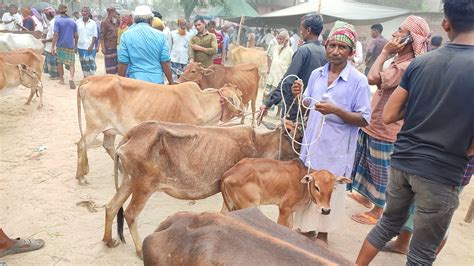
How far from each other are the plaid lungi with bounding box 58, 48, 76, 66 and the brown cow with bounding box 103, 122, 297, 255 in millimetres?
7352

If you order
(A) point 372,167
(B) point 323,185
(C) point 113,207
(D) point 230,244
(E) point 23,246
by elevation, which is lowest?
(E) point 23,246

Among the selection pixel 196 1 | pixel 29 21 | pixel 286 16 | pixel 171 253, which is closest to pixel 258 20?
pixel 286 16

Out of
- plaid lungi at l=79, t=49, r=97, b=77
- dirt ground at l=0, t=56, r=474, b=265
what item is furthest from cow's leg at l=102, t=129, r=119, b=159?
plaid lungi at l=79, t=49, r=97, b=77

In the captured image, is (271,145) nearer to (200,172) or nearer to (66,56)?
(200,172)

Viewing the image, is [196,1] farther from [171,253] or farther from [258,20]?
[171,253]

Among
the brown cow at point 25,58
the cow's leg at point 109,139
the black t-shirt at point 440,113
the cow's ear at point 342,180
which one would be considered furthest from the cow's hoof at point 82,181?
the brown cow at point 25,58

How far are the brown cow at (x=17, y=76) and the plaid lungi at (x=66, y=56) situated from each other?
1.65 metres

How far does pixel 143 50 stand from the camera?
4938 mm

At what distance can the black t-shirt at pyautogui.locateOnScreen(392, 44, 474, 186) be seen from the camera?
213 cm

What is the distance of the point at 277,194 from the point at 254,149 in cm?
56

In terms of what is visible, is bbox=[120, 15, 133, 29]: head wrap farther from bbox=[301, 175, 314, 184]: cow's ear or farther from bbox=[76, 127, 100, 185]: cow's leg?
bbox=[301, 175, 314, 184]: cow's ear

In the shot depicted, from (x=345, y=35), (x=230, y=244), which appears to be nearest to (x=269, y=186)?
(x=345, y=35)

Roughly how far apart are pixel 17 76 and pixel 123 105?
419 centimetres

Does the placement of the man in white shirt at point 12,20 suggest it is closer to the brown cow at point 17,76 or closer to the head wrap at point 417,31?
the brown cow at point 17,76
